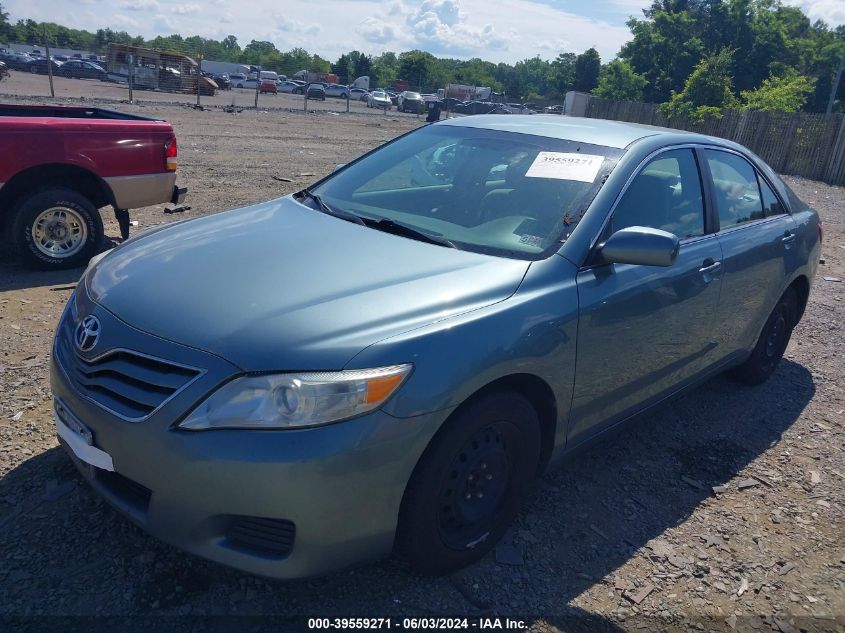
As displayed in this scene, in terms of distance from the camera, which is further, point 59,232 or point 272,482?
point 59,232

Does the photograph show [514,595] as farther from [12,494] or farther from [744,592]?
[12,494]

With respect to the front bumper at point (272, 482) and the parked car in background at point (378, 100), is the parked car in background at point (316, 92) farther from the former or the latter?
the front bumper at point (272, 482)

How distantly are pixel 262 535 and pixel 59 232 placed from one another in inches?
188

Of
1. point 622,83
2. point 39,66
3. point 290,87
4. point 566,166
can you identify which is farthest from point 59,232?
point 290,87

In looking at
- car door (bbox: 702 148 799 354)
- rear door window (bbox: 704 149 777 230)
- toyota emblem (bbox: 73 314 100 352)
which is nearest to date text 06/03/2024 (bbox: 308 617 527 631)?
toyota emblem (bbox: 73 314 100 352)

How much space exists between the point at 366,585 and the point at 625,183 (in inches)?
84.7

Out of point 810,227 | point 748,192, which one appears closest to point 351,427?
point 748,192

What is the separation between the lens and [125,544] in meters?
2.78

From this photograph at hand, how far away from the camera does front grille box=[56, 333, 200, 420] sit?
2.30m

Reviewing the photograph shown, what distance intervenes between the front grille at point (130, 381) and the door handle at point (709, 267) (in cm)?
269

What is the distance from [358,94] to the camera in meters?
60.0

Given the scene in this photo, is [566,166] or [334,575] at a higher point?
[566,166]

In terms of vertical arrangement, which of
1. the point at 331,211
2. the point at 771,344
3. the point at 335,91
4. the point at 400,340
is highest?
the point at 331,211

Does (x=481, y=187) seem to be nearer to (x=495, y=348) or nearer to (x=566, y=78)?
(x=495, y=348)
